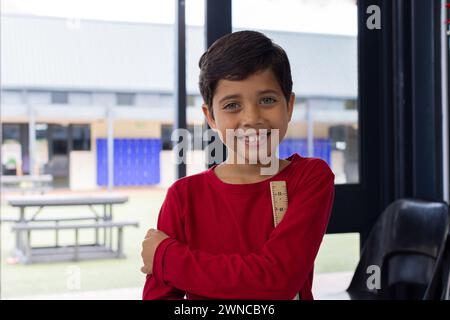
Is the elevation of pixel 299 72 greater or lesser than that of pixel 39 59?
lesser

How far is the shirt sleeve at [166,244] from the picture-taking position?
2.54 feet

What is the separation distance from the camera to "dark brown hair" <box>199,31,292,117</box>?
2.60 ft

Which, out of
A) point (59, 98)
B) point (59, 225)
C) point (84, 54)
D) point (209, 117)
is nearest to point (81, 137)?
point (59, 98)

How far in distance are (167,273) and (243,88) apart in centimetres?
30

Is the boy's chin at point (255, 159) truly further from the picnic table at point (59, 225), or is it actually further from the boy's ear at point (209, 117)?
the picnic table at point (59, 225)

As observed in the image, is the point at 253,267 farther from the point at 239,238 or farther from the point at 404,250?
the point at 404,250

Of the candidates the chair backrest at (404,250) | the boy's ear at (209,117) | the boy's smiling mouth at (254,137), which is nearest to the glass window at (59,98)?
the chair backrest at (404,250)

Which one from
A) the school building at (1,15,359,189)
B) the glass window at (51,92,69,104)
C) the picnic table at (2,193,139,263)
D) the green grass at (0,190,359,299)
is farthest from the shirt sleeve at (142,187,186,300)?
the glass window at (51,92,69,104)

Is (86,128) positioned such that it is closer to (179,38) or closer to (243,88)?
(179,38)

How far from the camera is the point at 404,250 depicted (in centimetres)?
182

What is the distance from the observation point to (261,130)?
78 centimetres

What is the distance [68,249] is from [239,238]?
495cm

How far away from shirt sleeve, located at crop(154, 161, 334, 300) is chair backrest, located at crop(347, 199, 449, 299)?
1.13 meters
